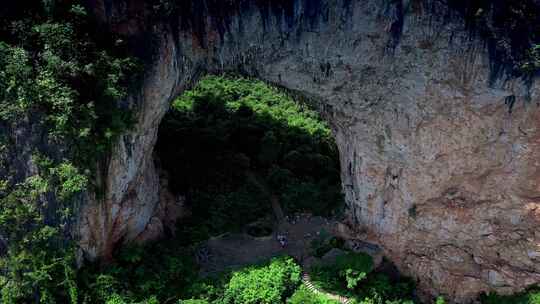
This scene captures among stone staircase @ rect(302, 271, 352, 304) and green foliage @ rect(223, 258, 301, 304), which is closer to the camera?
green foliage @ rect(223, 258, 301, 304)

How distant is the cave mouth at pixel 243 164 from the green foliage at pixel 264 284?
2.77 meters

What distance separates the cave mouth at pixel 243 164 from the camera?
20.4 m

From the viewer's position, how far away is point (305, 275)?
17734 millimetres

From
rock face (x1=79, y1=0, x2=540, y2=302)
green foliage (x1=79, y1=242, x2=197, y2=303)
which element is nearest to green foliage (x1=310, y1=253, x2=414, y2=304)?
rock face (x1=79, y1=0, x2=540, y2=302)

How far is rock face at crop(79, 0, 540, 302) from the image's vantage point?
14.8 meters

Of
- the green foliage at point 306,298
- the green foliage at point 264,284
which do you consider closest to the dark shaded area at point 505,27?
the green foliage at point 306,298

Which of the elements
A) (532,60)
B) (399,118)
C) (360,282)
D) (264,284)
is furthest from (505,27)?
(264,284)

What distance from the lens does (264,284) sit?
54.7ft

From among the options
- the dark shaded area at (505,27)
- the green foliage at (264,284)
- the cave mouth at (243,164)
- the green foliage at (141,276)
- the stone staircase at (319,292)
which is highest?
the dark shaded area at (505,27)

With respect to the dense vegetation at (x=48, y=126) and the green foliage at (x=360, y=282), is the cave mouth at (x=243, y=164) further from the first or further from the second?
the dense vegetation at (x=48, y=126)

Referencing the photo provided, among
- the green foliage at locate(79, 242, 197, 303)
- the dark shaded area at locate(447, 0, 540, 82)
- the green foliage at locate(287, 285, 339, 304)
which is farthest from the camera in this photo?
the green foliage at locate(287, 285, 339, 304)

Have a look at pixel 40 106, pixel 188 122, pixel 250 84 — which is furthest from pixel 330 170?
pixel 40 106

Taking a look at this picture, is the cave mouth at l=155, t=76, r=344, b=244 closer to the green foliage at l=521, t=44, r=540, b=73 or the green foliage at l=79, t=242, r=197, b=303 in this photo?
the green foliage at l=79, t=242, r=197, b=303

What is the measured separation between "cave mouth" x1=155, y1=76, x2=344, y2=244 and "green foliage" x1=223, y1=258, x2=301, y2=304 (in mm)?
2774
